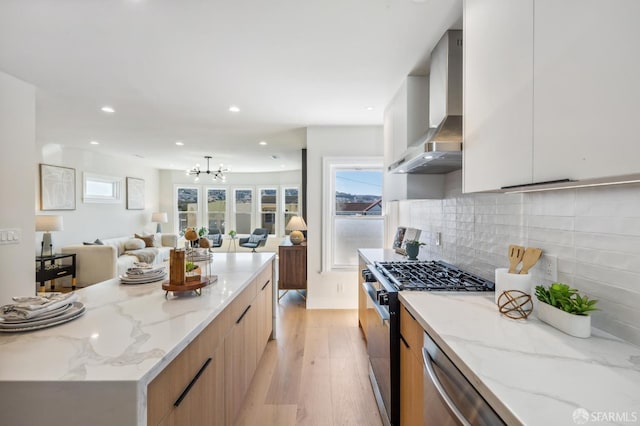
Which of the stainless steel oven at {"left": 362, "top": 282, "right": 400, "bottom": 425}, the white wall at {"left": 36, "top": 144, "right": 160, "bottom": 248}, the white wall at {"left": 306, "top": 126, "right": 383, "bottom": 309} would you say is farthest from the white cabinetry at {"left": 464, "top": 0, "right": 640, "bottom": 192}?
the white wall at {"left": 36, "top": 144, "right": 160, "bottom": 248}

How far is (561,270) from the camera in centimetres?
128

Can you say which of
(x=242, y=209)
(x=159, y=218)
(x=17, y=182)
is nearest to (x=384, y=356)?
(x=17, y=182)

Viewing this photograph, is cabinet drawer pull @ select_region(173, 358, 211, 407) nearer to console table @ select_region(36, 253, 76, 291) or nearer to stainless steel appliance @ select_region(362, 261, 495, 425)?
stainless steel appliance @ select_region(362, 261, 495, 425)

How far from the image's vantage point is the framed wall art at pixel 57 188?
5.00 meters

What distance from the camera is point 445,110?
197cm

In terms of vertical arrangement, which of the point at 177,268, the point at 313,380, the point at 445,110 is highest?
the point at 445,110

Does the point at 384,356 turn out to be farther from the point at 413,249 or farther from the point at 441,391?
the point at 413,249

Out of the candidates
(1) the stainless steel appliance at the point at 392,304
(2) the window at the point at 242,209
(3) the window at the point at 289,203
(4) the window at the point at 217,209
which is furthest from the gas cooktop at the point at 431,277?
(4) the window at the point at 217,209

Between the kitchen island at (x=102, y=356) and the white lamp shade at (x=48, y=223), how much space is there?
4097 millimetres

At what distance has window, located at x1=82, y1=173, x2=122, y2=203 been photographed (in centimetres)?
594

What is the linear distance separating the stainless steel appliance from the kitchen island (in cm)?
90

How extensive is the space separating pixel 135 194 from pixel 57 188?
2199 mm

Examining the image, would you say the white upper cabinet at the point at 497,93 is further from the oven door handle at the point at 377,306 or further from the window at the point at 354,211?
the window at the point at 354,211

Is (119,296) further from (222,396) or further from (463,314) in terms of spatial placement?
(463,314)
